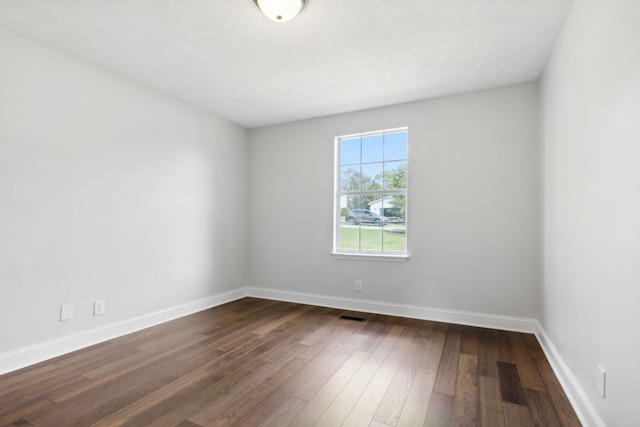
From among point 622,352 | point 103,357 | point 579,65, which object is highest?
point 579,65

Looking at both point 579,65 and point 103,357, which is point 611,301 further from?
point 103,357

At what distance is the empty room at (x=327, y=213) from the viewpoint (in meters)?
1.83

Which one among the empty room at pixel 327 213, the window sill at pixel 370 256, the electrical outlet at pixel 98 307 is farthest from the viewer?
the window sill at pixel 370 256

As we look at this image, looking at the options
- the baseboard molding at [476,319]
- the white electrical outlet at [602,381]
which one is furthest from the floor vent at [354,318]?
the white electrical outlet at [602,381]

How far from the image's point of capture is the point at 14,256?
8.02 ft

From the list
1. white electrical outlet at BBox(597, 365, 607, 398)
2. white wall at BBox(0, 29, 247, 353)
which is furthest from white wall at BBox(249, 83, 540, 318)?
white electrical outlet at BBox(597, 365, 607, 398)

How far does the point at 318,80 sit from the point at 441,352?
9.38ft

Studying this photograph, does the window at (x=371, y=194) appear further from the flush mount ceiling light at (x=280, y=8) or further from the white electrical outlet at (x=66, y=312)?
the white electrical outlet at (x=66, y=312)

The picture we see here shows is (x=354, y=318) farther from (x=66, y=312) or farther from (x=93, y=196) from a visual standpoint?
(x=93, y=196)

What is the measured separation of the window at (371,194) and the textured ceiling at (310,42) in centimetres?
69

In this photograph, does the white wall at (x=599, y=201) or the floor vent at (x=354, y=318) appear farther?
the floor vent at (x=354, y=318)

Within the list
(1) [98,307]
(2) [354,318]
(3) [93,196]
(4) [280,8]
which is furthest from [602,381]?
(3) [93,196]

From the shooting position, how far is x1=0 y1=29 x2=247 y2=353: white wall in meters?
2.47

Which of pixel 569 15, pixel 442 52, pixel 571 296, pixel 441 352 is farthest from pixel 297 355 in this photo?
pixel 569 15
